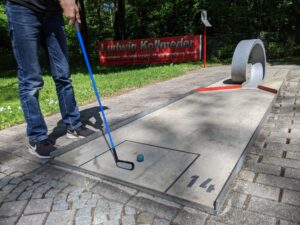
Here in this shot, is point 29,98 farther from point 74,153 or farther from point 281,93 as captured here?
point 281,93

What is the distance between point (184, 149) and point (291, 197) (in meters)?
1.15

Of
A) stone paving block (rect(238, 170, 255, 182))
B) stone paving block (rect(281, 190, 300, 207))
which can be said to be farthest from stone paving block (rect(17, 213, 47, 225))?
stone paving block (rect(281, 190, 300, 207))

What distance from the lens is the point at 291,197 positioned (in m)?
2.27

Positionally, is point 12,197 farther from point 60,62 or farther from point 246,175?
point 246,175

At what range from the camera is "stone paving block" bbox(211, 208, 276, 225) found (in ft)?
6.55

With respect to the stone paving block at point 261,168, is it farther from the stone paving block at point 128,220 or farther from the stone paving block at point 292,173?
the stone paving block at point 128,220

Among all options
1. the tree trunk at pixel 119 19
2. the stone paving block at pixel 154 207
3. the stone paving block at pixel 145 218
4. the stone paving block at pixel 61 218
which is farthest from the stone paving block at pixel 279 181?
the tree trunk at pixel 119 19

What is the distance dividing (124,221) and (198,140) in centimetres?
157

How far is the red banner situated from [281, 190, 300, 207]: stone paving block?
1243cm

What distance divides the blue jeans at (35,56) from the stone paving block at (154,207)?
4.71 feet

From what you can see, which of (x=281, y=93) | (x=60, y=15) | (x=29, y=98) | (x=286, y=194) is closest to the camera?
(x=286, y=194)

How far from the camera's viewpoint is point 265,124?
4016mm

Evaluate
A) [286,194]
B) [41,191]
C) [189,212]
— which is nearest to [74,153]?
[41,191]

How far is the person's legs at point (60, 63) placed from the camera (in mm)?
3211
